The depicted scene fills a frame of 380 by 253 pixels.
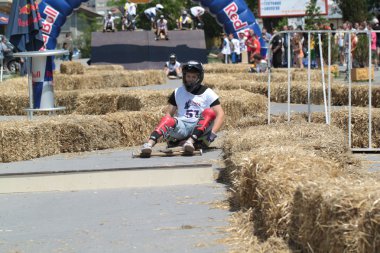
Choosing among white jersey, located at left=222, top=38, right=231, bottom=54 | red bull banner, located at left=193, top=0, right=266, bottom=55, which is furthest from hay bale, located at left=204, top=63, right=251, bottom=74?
white jersey, located at left=222, top=38, right=231, bottom=54

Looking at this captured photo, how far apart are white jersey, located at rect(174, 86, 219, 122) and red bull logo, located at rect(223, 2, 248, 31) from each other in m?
20.7

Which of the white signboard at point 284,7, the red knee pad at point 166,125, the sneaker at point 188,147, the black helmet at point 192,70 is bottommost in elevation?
the sneaker at point 188,147

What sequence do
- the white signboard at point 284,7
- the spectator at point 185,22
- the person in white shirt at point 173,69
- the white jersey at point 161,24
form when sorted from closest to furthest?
1. the person in white shirt at point 173,69
2. the white jersey at point 161,24
3. the spectator at point 185,22
4. the white signboard at point 284,7

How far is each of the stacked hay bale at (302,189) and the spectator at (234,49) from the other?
2383 cm

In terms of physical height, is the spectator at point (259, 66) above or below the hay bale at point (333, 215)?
below

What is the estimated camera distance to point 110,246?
5.73 metres

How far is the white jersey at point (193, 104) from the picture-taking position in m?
9.77

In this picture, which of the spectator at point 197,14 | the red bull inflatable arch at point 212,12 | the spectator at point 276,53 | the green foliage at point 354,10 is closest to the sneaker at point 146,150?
the spectator at point 276,53

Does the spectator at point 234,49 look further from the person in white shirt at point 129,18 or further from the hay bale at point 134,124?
the hay bale at point 134,124

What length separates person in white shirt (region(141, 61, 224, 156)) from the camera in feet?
31.4

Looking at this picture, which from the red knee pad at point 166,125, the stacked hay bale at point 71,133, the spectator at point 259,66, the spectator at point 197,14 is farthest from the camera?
the spectator at point 197,14

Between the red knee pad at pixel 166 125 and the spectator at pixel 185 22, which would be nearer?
the red knee pad at pixel 166 125

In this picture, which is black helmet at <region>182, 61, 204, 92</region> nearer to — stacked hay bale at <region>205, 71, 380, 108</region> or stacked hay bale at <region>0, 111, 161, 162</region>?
stacked hay bale at <region>0, 111, 161, 162</region>

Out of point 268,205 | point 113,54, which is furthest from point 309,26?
point 268,205
